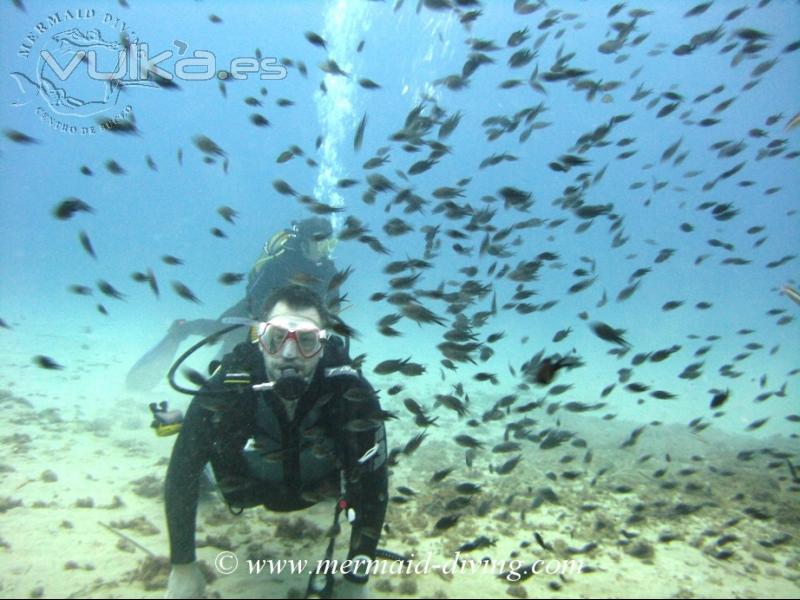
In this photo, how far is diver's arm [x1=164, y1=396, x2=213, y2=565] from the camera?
11.3 feet

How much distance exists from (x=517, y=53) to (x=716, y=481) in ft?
30.7

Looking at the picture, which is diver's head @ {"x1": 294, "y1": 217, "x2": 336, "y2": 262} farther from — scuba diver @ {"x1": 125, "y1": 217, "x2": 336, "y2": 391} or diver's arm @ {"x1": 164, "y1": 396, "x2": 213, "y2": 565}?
diver's arm @ {"x1": 164, "y1": 396, "x2": 213, "y2": 565}

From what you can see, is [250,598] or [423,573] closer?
[250,598]

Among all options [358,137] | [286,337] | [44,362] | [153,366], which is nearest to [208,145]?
[358,137]

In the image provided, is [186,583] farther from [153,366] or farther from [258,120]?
[153,366]

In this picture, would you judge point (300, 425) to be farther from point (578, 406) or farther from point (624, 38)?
point (624, 38)

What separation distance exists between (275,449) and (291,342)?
3.23 ft

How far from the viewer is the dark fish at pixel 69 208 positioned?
436cm

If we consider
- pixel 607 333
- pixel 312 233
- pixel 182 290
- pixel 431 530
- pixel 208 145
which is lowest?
pixel 431 530

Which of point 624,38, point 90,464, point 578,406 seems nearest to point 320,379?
point 578,406

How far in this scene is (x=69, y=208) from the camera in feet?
14.6

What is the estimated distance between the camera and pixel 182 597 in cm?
330

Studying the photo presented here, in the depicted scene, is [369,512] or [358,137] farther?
[358,137]

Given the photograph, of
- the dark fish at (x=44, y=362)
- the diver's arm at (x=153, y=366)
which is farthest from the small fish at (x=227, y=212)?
the diver's arm at (x=153, y=366)
